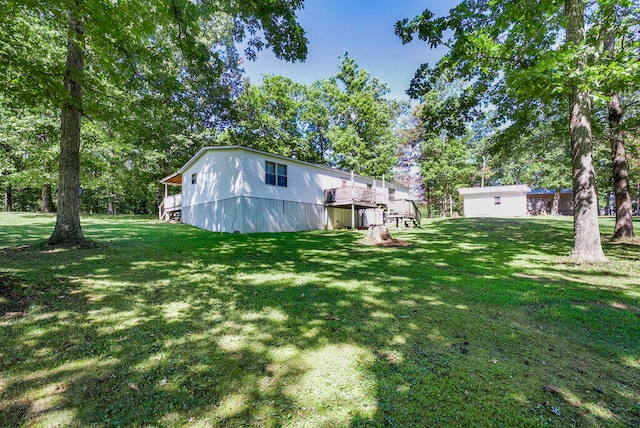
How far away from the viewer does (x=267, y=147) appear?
2575cm

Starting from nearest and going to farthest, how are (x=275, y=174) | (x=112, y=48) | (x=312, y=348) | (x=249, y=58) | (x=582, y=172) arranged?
(x=312, y=348) → (x=112, y=48) → (x=582, y=172) → (x=249, y=58) → (x=275, y=174)

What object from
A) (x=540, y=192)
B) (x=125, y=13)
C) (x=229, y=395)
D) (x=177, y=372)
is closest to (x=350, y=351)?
(x=229, y=395)

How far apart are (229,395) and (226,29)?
2859cm

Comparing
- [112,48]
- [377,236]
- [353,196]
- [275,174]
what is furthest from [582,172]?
[275,174]

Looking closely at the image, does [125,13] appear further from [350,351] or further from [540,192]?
[540,192]

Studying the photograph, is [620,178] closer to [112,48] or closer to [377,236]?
→ [377,236]

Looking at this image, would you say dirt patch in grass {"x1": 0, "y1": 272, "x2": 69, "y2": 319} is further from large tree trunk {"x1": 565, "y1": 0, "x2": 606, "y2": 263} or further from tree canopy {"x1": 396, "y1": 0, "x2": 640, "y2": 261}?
large tree trunk {"x1": 565, "y1": 0, "x2": 606, "y2": 263}

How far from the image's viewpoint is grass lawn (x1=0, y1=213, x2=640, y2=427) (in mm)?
1888

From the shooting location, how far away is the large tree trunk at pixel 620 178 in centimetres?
942

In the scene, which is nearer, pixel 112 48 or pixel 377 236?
pixel 112 48

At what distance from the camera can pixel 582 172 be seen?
266 inches

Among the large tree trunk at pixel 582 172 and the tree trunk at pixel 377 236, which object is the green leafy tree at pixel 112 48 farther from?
the large tree trunk at pixel 582 172

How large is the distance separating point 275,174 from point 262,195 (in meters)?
1.62

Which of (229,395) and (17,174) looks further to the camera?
(17,174)
